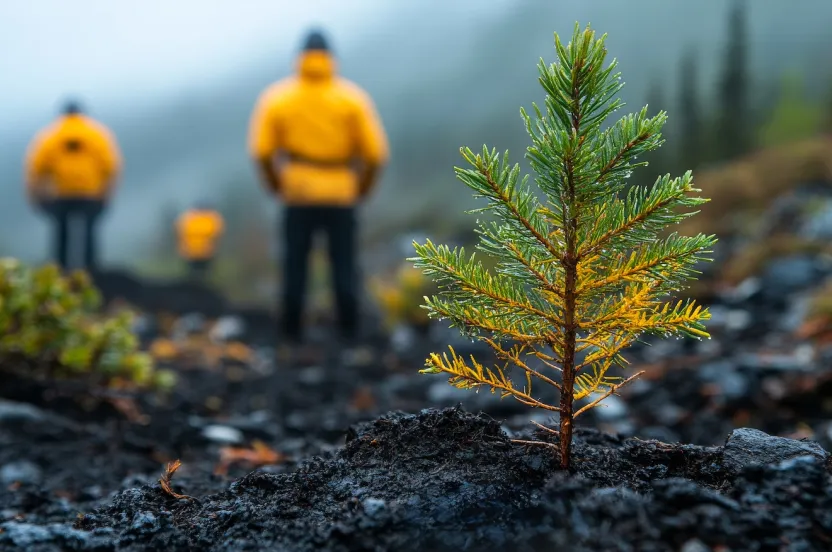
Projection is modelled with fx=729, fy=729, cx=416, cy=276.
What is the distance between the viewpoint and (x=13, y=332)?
13.4ft

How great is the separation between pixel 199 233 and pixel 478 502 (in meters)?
16.3

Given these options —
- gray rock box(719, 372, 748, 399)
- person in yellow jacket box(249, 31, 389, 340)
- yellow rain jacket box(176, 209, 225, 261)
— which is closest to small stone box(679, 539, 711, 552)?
gray rock box(719, 372, 748, 399)

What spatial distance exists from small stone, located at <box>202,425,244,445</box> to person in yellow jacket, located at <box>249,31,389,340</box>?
15.4 ft

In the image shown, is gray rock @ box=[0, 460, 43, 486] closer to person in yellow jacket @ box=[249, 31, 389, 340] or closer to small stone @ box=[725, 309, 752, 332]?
person in yellow jacket @ box=[249, 31, 389, 340]

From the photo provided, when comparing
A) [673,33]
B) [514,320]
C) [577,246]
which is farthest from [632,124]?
[673,33]

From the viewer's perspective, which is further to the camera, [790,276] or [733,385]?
[790,276]

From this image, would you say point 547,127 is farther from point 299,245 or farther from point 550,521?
point 299,245

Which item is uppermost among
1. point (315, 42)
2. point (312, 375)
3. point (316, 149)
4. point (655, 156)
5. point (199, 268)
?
point (315, 42)

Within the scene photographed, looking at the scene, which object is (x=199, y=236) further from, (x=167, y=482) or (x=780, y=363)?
(x=167, y=482)

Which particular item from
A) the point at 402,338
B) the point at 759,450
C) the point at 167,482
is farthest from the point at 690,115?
the point at 167,482

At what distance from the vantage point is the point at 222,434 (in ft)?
11.3

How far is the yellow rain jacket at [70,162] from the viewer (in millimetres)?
10914

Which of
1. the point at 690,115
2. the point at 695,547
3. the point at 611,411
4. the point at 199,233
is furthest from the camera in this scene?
the point at 199,233

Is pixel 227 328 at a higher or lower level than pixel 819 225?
lower
